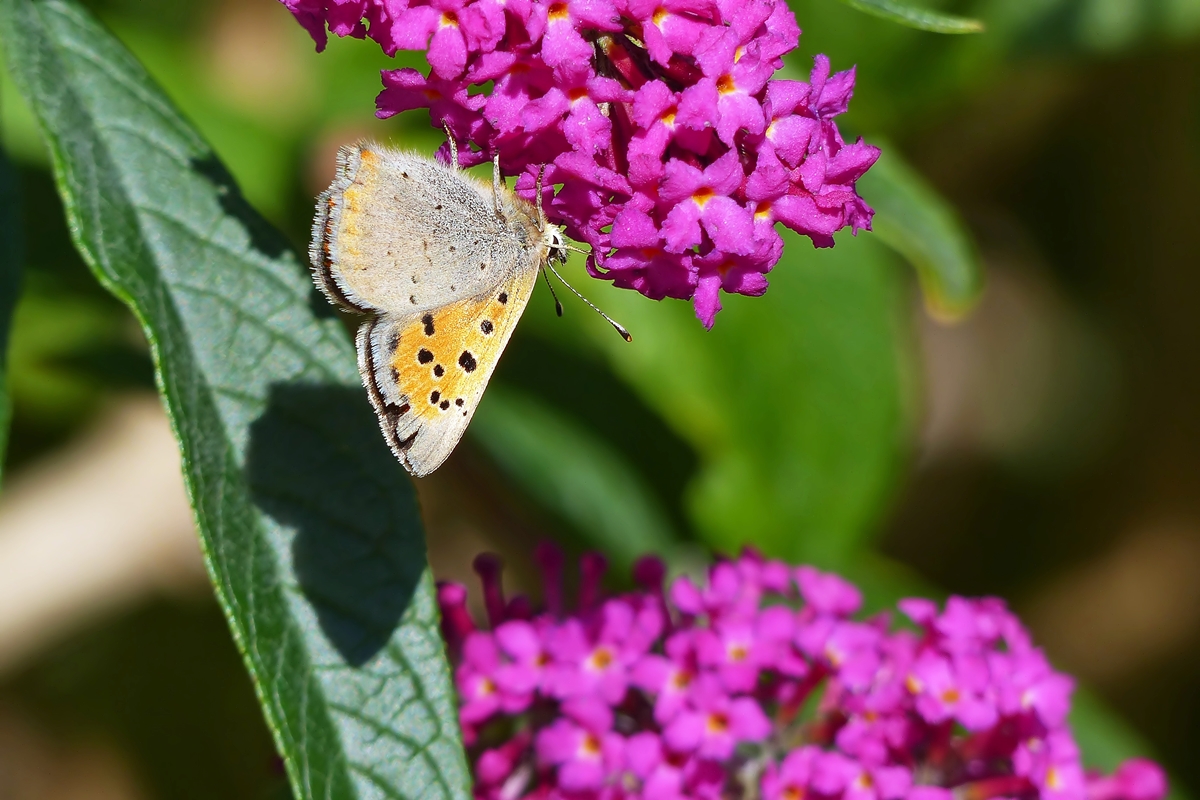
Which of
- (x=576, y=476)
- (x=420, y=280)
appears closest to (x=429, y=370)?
(x=420, y=280)

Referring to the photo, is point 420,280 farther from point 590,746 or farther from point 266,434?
point 590,746

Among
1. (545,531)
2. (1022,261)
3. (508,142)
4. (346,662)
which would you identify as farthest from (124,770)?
(1022,261)

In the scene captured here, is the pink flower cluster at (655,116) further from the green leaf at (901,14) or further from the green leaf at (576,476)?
the green leaf at (576,476)

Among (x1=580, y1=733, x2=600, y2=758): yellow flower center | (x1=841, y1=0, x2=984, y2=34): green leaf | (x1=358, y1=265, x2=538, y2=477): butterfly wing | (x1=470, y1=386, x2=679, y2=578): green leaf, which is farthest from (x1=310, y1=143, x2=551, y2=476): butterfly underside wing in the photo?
(x1=470, y1=386, x2=679, y2=578): green leaf

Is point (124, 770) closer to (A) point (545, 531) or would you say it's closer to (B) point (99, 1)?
(A) point (545, 531)

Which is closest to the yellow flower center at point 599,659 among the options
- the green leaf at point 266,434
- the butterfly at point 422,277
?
the green leaf at point 266,434
